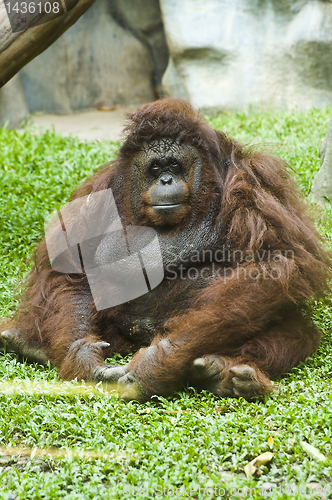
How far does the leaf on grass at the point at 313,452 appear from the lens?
2152 millimetres

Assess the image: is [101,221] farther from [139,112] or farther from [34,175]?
[34,175]

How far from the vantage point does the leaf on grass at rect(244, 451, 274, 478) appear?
6.98 ft

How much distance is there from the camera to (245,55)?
860 centimetres

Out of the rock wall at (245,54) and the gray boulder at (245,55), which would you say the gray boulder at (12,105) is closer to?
the rock wall at (245,54)

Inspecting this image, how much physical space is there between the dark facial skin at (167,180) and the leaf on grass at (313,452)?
140 centimetres

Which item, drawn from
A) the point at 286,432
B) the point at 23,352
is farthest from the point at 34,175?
the point at 286,432

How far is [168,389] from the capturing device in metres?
2.71

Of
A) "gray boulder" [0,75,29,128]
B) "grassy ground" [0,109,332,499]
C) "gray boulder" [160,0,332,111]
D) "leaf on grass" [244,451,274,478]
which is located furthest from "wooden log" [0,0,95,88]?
"gray boulder" [0,75,29,128]

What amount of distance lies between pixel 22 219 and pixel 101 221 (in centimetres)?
178

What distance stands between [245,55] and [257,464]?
7489 millimetres

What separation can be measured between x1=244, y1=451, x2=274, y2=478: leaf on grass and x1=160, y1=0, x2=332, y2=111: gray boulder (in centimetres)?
689

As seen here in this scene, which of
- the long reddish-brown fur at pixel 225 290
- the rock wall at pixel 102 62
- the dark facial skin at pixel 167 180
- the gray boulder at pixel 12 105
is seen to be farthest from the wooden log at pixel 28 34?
the rock wall at pixel 102 62

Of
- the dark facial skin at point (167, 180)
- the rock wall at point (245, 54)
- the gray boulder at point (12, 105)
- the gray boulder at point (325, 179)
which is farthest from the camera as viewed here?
the gray boulder at point (12, 105)

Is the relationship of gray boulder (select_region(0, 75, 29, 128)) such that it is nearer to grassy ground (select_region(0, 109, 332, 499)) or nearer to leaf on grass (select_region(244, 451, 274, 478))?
grassy ground (select_region(0, 109, 332, 499))
